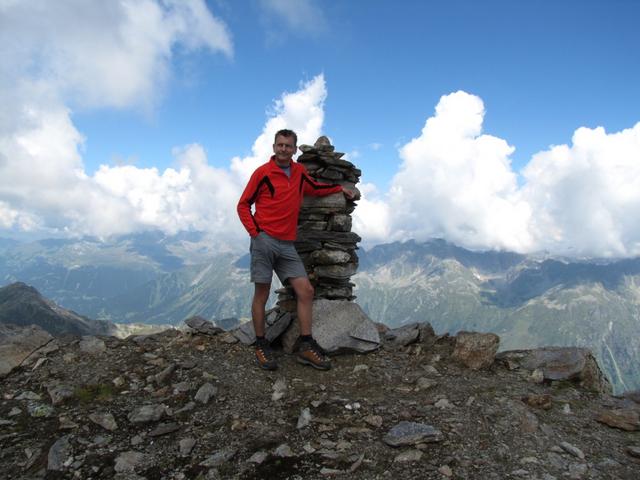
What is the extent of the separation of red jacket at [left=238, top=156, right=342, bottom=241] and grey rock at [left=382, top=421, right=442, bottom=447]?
541cm

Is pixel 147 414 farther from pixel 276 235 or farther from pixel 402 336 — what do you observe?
pixel 402 336

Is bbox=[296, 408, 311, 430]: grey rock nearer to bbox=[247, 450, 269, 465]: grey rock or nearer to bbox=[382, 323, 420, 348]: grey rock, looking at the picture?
bbox=[247, 450, 269, 465]: grey rock

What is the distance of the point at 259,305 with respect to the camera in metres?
10.8

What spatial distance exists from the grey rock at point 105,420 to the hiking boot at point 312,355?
454cm

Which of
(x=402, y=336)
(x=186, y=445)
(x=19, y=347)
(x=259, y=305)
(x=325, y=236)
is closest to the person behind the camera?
(x=186, y=445)

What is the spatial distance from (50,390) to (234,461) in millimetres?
4777

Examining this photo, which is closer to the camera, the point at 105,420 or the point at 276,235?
the point at 105,420

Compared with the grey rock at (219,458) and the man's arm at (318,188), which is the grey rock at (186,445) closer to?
the grey rock at (219,458)

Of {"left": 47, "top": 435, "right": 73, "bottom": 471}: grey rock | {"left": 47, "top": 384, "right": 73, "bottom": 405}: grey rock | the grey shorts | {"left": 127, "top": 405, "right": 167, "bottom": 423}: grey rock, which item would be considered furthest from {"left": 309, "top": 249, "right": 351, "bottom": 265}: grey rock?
{"left": 47, "top": 435, "right": 73, "bottom": 471}: grey rock

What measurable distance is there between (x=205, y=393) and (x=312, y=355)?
2888 mm

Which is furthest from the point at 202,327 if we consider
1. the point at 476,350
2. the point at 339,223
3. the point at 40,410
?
the point at 476,350

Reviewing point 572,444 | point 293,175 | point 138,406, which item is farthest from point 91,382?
point 572,444

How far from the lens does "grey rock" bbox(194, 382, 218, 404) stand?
8461 mm

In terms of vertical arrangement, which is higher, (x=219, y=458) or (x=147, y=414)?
(x=147, y=414)
